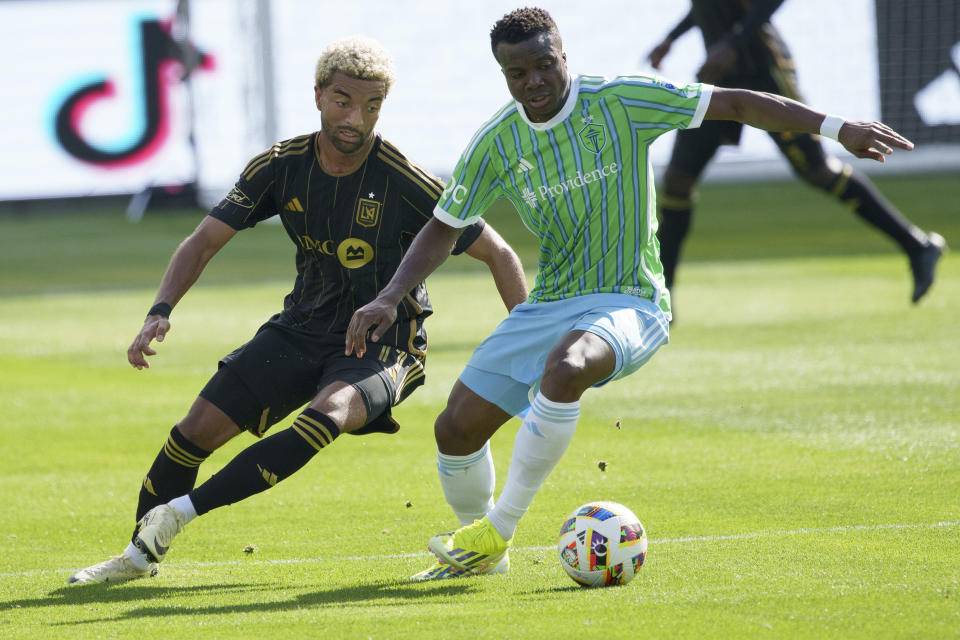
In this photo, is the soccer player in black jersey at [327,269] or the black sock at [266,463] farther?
the soccer player in black jersey at [327,269]

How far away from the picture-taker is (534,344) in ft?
17.1

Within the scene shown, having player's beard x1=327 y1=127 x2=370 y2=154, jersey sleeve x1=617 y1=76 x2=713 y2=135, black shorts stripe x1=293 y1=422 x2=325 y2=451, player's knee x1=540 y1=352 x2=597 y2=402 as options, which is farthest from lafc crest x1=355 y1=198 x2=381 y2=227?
player's knee x1=540 y1=352 x2=597 y2=402

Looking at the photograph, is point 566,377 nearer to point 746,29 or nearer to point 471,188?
point 471,188

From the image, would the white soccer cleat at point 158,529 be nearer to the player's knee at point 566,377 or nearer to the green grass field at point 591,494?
the green grass field at point 591,494

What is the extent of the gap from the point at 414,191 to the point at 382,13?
23.6 m

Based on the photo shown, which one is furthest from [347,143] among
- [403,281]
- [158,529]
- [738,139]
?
[738,139]

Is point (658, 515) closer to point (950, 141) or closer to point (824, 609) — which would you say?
point (824, 609)

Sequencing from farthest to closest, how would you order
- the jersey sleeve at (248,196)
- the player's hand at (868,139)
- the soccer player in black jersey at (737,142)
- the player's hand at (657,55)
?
the soccer player in black jersey at (737,142), the player's hand at (657,55), the jersey sleeve at (248,196), the player's hand at (868,139)

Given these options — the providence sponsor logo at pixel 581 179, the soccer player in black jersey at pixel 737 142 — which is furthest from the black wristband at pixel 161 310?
the soccer player in black jersey at pixel 737 142

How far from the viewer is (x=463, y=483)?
527 cm

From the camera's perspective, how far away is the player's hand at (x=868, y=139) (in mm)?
5016

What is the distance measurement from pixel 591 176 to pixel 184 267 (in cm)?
163

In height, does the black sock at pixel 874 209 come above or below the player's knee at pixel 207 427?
below

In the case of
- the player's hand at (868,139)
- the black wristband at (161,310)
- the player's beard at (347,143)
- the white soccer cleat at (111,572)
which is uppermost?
the player's hand at (868,139)
